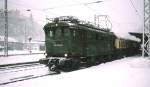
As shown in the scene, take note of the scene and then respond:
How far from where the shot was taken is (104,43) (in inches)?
792

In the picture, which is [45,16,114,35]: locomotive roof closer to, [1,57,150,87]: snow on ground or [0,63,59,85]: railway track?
[0,63,59,85]: railway track

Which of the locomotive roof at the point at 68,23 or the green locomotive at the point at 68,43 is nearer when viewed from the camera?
the green locomotive at the point at 68,43

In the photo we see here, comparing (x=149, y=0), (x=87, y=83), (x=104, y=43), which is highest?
(x=149, y=0)

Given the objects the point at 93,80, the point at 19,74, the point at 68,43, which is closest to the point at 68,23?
the point at 68,43

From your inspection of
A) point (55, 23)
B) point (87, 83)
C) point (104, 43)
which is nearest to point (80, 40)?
point (55, 23)

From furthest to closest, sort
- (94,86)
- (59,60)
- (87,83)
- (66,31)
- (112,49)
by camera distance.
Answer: (112,49) → (66,31) → (59,60) → (87,83) → (94,86)

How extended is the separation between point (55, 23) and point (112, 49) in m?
10.4

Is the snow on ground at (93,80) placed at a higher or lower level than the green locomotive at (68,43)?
lower

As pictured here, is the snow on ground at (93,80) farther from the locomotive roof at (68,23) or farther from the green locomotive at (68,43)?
the locomotive roof at (68,23)

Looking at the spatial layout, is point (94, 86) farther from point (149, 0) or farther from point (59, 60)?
point (149, 0)

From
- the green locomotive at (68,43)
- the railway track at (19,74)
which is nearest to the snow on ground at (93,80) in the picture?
the railway track at (19,74)

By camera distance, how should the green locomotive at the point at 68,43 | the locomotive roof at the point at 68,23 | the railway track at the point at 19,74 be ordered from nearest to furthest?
the railway track at the point at 19,74
the green locomotive at the point at 68,43
the locomotive roof at the point at 68,23

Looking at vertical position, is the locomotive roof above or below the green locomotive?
above

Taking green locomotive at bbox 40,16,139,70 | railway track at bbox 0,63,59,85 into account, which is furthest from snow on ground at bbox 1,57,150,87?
green locomotive at bbox 40,16,139,70
